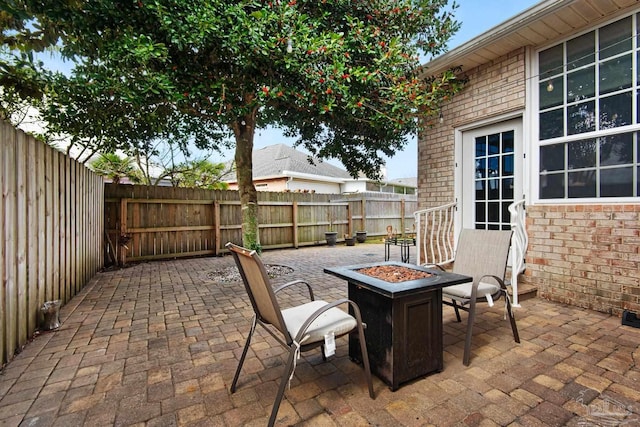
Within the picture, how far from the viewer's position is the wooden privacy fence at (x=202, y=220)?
6625 millimetres

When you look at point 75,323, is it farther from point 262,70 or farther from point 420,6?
point 420,6

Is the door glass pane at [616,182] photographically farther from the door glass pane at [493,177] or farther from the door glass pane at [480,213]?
the door glass pane at [480,213]

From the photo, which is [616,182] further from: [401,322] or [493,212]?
[401,322]

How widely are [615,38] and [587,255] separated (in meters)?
2.39

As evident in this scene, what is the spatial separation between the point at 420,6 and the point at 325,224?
6.98 meters

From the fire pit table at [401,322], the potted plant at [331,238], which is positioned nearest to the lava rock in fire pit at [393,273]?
the fire pit table at [401,322]

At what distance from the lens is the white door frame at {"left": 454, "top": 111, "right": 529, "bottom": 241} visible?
4055mm

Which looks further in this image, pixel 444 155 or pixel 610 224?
pixel 444 155

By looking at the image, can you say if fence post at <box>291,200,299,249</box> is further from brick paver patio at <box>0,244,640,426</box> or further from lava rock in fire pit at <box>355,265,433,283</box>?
lava rock in fire pit at <box>355,265,433,283</box>

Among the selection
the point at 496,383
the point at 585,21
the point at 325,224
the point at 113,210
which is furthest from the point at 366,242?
the point at 496,383

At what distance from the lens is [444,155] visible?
5.00 metres

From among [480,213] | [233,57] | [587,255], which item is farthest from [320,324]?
[480,213]

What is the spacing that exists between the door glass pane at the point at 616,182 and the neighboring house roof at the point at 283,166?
36.0 ft

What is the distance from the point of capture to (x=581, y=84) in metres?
3.54
